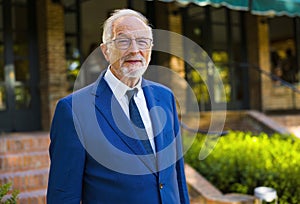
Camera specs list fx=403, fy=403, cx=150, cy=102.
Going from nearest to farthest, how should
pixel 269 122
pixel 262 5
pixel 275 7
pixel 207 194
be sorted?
pixel 207 194 → pixel 262 5 → pixel 275 7 → pixel 269 122

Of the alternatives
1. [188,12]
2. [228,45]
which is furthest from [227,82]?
[188,12]

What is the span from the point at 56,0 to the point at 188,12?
12.1 ft

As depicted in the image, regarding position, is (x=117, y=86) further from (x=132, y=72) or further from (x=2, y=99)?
(x=2, y=99)

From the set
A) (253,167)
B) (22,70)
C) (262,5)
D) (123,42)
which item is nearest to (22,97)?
(22,70)

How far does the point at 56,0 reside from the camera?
25.0 ft

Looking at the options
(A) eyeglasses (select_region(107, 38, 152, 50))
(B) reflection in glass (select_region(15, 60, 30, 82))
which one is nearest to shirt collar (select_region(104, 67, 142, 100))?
(A) eyeglasses (select_region(107, 38, 152, 50))

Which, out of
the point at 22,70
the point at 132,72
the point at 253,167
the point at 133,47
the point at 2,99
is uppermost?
the point at 133,47

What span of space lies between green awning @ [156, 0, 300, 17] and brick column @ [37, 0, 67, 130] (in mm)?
2516

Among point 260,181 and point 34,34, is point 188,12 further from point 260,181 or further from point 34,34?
point 260,181

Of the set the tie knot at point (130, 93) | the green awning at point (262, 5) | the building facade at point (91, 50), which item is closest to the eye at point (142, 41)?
the tie knot at point (130, 93)

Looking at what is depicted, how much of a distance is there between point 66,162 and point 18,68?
6446mm

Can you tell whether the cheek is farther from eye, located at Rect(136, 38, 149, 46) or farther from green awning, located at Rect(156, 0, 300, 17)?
green awning, located at Rect(156, 0, 300, 17)

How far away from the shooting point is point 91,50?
405 inches

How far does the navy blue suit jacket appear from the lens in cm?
179
